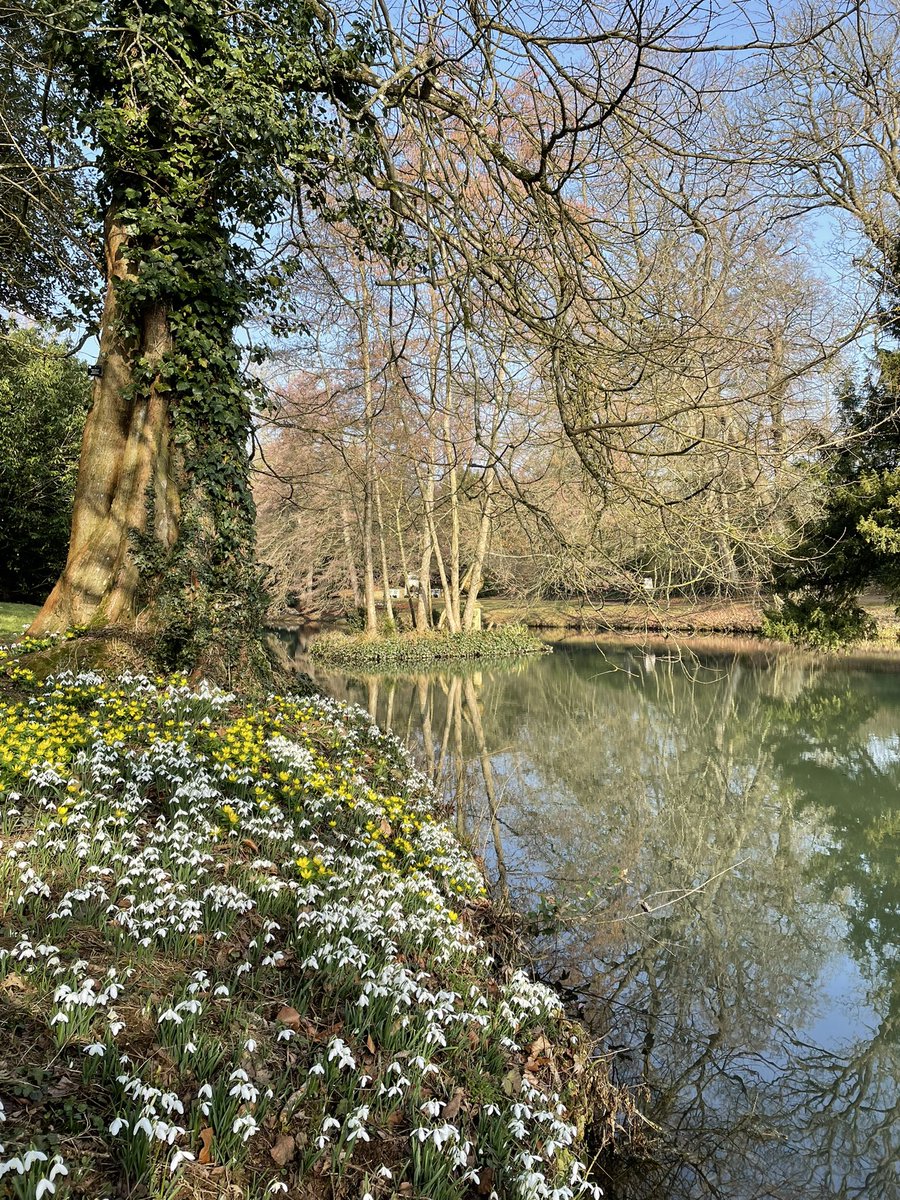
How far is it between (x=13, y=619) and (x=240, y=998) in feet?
33.5

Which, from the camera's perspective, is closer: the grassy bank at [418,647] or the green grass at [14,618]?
the green grass at [14,618]

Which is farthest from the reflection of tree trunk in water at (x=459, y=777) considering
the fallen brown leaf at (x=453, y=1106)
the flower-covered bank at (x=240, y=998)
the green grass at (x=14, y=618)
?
the green grass at (x=14, y=618)

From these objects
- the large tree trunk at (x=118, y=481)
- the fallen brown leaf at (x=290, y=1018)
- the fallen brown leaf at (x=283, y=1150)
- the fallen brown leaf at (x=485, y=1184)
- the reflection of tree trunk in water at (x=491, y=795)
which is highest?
the large tree trunk at (x=118, y=481)

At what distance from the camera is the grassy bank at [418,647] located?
22438 mm

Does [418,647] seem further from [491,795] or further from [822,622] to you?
[491,795]

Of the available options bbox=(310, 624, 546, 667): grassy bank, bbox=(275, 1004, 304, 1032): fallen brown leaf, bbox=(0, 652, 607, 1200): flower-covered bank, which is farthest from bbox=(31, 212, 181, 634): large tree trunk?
bbox=(310, 624, 546, 667): grassy bank

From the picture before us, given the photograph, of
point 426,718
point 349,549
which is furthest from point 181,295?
point 349,549

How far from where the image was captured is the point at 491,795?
9383mm

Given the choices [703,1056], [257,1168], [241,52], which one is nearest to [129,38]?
[241,52]

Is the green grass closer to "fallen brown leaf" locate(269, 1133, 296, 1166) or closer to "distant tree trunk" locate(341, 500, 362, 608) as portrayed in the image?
"fallen brown leaf" locate(269, 1133, 296, 1166)

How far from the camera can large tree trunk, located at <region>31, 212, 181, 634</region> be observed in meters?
7.14

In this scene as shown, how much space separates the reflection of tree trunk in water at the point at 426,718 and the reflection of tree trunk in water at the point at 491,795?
74cm

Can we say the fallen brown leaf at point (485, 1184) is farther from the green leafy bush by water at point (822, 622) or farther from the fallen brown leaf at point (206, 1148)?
the green leafy bush by water at point (822, 622)

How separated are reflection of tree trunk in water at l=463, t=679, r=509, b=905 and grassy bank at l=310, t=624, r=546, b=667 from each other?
19.2 ft
